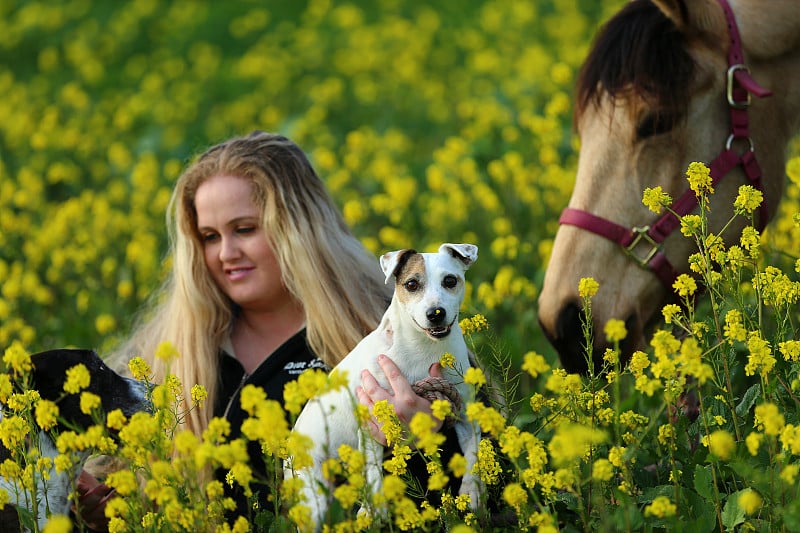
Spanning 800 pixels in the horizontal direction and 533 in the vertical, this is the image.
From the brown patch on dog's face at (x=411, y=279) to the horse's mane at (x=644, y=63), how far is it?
1494 mm

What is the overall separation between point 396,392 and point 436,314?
0.36 m

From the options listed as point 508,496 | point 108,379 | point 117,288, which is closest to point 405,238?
point 117,288

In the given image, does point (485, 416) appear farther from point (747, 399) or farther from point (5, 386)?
point (5, 386)

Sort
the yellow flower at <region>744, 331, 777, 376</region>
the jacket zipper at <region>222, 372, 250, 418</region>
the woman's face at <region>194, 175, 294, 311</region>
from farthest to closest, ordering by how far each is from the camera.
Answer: the woman's face at <region>194, 175, 294, 311</region>, the jacket zipper at <region>222, 372, 250, 418</region>, the yellow flower at <region>744, 331, 777, 376</region>

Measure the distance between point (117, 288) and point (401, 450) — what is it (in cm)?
497

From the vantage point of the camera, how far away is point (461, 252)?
3.59 meters

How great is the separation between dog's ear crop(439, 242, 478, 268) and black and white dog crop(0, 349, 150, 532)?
48.3 inches

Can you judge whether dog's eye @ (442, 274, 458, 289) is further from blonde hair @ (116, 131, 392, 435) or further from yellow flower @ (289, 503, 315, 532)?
blonde hair @ (116, 131, 392, 435)

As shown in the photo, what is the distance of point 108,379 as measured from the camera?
4.17 metres

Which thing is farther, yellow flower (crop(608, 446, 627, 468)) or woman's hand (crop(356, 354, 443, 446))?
woman's hand (crop(356, 354, 443, 446))

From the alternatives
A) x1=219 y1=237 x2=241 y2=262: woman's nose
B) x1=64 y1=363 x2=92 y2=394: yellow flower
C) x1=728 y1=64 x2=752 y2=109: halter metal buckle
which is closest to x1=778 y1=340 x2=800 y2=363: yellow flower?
x1=728 y1=64 x2=752 y2=109: halter metal buckle

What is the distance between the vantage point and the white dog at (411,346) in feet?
11.4

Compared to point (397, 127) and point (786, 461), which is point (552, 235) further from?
point (397, 127)

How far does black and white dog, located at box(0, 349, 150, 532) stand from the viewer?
156 inches
